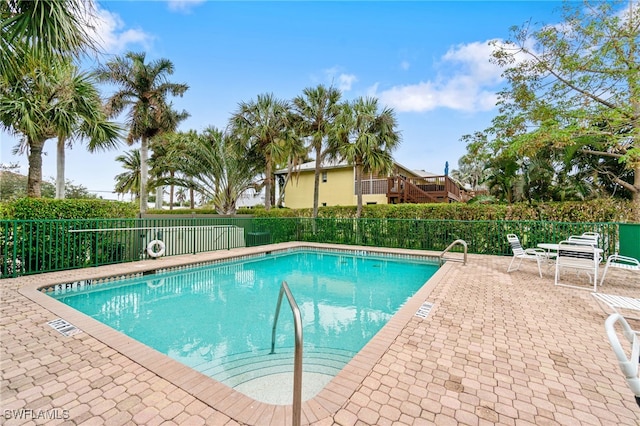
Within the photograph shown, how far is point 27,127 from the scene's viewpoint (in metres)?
7.55

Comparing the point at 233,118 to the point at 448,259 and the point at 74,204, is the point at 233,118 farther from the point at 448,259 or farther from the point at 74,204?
the point at 448,259

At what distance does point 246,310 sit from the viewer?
588 cm

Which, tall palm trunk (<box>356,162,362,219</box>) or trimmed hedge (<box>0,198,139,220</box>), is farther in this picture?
tall palm trunk (<box>356,162,362,219</box>)

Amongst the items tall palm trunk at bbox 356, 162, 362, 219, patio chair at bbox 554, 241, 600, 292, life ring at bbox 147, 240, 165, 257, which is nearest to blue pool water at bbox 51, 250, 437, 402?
life ring at bbox 147, 240, 165, 257

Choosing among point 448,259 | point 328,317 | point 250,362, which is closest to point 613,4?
point 448,259

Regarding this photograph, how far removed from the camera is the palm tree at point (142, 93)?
53.2 feet

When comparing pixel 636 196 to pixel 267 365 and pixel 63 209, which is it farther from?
pixel 63 209

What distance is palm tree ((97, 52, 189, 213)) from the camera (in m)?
16.2

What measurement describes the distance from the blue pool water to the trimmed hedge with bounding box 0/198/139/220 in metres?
2.56

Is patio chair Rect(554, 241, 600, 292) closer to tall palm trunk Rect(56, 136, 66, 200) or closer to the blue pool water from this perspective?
Answer: the blue pool water

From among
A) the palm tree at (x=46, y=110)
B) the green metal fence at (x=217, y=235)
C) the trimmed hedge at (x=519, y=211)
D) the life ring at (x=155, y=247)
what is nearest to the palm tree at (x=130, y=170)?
the palm tree at (x=46, y=110)

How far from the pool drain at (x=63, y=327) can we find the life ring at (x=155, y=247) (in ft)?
18.4

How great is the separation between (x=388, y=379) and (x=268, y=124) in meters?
14.7

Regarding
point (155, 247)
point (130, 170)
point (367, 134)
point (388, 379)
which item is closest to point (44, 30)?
point (388, 379)
